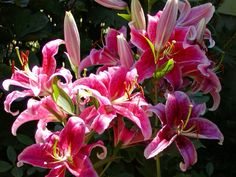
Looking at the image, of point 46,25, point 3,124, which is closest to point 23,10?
point 46,25

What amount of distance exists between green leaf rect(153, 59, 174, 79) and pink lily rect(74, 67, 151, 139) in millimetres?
59

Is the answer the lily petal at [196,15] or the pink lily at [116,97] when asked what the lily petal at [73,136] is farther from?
the lily petal at [196,15]

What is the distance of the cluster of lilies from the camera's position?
97 cm

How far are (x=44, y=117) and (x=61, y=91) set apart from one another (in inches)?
3.2

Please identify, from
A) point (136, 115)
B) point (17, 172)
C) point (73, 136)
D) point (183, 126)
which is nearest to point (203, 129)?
point (183, 126)

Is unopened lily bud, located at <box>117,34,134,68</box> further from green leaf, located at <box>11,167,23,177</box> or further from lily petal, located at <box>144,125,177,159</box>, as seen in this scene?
green leaf, located at <box>11,167,23,177</box>

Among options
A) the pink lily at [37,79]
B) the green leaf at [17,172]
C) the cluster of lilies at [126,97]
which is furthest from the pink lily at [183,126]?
the green leaf at [17,172]

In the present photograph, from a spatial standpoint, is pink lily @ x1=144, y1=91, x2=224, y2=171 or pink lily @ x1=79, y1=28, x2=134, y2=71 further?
pink lily @ x1=79, y1=28, x2=134, y2=71

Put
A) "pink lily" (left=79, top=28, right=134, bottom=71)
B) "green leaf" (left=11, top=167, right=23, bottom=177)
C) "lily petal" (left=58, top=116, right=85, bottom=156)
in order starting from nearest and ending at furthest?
"lily petal" (left=58, top=116, right=85, bottom=156), "pink lily" (left=79, top=28, right=134, bottom=71), "green leaf" (left=11, top=167, right=23, bottom=177)

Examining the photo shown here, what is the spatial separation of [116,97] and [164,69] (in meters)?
0.11

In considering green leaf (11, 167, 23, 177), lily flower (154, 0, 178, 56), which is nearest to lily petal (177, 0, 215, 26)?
lily flower (154, 0, 178, 56)

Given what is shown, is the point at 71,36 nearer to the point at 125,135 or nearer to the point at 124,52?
the point at 124,52

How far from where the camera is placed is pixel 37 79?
1.06 m

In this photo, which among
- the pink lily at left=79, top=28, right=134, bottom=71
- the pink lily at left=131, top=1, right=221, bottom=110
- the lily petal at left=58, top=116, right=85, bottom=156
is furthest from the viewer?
the pink lily at left=79, top=28, right=134, bottom=71
